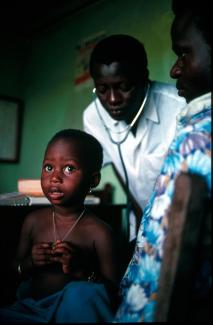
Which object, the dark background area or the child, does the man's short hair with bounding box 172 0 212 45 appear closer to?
the child

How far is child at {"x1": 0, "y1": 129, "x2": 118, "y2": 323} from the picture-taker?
3.34 feet

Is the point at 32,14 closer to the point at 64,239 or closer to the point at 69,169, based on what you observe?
the point at 69,169

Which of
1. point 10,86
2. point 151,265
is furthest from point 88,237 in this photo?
point 10,86

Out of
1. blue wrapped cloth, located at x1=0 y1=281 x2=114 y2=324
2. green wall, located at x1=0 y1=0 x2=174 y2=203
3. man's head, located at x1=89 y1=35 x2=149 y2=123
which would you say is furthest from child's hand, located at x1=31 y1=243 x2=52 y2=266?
green wall, located at x1=0 y1=0 x2=174 y2=203

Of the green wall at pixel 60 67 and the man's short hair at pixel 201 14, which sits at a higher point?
the green wall at pixel 60 67

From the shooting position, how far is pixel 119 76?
1.68m

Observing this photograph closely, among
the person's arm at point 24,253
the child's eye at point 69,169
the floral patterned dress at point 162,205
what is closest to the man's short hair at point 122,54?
the child's eye at point 69,169

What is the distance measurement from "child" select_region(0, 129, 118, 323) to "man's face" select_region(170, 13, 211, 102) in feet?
1.64

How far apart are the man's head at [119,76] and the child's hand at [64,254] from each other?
0.87 m

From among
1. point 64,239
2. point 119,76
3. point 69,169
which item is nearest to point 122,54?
point 119,76

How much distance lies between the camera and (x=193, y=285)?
56 cm

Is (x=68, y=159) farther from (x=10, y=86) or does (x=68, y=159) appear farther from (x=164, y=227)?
(x=10, y=86)

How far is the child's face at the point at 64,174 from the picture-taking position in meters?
1.19

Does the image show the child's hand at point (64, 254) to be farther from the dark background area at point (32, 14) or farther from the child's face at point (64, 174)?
the dark background area at point (32, 14)
